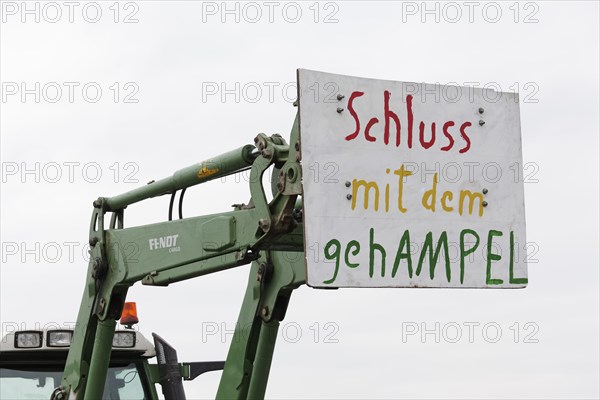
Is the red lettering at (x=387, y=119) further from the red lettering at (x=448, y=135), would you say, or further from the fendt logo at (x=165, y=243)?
the fendt logo at (x=165, y=243)

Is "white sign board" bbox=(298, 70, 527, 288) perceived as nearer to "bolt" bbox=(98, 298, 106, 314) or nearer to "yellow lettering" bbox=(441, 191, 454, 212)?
"yellow lettering" bbox=(441, 191, 454, 212)

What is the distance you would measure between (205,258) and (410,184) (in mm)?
1377

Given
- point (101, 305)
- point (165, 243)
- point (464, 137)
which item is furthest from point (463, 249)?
point (101, 305)

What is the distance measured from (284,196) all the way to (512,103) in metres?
1.28

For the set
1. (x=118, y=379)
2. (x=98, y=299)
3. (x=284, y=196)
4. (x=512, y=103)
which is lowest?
(x=118, y=379)

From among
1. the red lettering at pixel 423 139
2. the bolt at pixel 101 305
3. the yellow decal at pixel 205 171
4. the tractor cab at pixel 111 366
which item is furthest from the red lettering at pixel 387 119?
the tractor cab at pixel 111 366

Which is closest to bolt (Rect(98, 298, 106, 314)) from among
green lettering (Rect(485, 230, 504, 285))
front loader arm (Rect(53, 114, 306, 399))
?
front loader arm (Rect(53, 114, 306, 399))

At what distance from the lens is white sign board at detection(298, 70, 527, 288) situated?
632 cm

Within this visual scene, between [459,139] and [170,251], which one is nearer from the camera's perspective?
[459,139]

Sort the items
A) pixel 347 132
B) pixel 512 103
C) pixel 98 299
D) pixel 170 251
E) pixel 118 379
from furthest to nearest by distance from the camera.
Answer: pixel 118 379
pixel 98 299
pixel 170 251
pixel 512 103
pixel 347 132

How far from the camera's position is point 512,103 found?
269 inches

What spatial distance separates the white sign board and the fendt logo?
145 cm

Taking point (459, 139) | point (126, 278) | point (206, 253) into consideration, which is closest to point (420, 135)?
point (459, 139)

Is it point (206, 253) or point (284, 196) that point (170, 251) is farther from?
point (284, 196)
